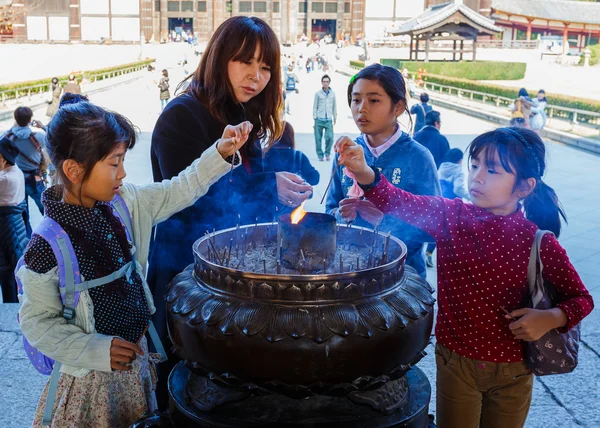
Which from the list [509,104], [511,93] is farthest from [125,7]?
[509,104]

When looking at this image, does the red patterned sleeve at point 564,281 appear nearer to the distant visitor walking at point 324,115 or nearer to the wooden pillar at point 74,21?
the distant visitor walking at point 324,115

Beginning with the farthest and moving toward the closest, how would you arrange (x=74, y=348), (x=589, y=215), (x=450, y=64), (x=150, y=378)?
(x=450, y=64) < (x=589, y=215) < (x=150, y=378) < (x=74, y=348)

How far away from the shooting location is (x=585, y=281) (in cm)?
478

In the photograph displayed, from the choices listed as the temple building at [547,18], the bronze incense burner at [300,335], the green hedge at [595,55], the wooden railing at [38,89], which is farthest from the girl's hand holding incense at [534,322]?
the temple building at [547,18]

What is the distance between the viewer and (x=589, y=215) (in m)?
6.90

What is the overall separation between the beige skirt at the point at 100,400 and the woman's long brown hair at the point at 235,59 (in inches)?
32.3

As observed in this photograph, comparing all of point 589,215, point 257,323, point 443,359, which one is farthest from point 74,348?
point 589,215

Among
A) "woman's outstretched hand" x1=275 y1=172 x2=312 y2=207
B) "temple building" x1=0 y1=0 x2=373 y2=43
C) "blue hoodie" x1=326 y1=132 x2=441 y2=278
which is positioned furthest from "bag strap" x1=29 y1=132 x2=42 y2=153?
"temple building" x1=0 y1=0 x2=373 y2=43

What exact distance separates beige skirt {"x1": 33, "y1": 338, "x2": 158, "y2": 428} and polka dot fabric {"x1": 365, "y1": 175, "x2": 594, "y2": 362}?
0.83 m

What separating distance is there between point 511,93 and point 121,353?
1836cm

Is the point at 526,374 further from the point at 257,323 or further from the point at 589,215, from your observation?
the point at 589,215

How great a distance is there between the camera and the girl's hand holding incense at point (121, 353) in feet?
5.20

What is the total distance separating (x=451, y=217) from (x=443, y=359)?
0.41 m

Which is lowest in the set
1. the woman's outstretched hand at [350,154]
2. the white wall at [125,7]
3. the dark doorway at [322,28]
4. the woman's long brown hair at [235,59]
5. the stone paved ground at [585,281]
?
the stone paved ground at [585,281]
